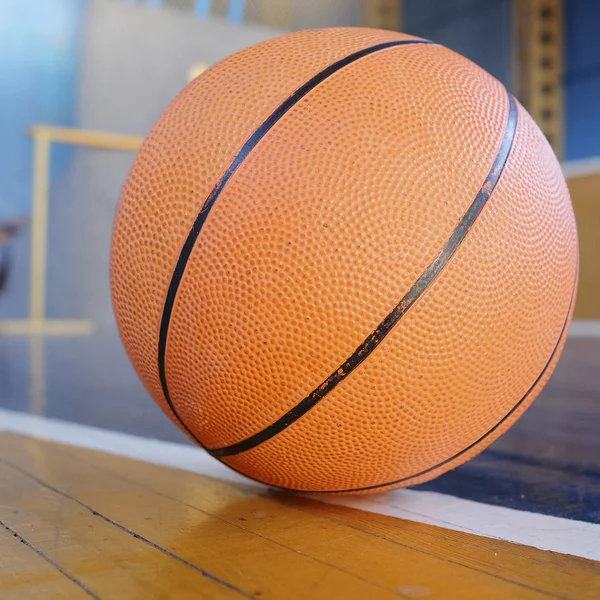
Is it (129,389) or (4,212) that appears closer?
(129,389)

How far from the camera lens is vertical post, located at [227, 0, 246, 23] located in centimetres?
901

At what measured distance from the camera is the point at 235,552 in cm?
107

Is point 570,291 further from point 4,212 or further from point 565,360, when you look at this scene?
point 4,212

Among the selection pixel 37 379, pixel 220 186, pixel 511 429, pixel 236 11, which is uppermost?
pixel 236 11

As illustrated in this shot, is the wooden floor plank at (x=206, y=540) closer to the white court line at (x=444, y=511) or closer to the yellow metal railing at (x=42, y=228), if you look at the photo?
the white court line at (x=444, y=511)

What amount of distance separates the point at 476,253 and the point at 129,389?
6.48 ft

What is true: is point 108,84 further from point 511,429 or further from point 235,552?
point 235,552

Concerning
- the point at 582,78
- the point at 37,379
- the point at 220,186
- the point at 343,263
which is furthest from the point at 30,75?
the point at 343,263

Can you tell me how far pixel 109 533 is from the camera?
1.16 metres

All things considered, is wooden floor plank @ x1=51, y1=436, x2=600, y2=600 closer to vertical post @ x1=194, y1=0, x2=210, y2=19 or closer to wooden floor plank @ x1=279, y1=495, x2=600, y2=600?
wooden floor plank @ x1=279, y1=495, x2=600, y2=600

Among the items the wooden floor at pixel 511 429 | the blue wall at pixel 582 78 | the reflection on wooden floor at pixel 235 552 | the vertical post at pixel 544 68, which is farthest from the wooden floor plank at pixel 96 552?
the vertical post at pixel 544 68

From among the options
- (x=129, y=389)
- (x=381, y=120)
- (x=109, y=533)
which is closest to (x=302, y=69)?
(x=381, y=120)

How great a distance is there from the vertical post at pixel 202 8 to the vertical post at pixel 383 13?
184cm

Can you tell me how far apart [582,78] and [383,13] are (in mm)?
2462
